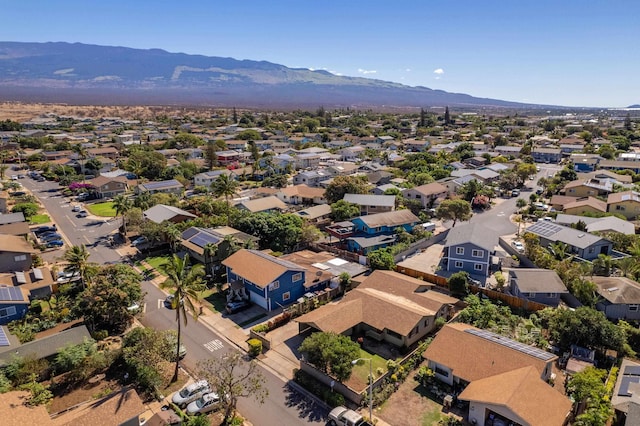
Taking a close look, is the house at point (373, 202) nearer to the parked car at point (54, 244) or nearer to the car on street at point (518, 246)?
the car on street at point (518, 246)

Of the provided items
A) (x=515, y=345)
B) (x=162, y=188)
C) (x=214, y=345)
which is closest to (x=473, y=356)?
(x=515, y=345)

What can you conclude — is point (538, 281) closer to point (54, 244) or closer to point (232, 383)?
point (232, 383)

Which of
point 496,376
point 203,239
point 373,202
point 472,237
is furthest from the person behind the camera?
point 373,202

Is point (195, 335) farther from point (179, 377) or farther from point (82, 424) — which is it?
point (82, 424)

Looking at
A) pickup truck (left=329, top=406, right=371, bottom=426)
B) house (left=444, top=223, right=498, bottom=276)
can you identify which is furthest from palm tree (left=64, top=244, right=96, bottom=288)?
house (left=444, top=223, right=498, bottom=276)

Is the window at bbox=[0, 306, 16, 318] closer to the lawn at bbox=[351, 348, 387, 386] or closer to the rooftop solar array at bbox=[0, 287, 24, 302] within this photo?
the rooftop solar array at bbox=[0, 287, 24, 302]

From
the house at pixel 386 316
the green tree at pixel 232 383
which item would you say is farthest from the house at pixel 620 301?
the green tree at pixel 232 383
